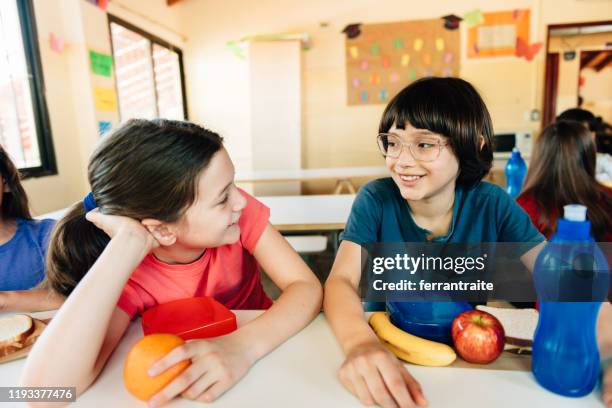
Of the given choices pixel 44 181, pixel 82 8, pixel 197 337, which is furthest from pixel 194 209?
pixel 82 8

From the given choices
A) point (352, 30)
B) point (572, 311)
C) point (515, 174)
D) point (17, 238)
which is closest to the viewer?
point (572, 311)

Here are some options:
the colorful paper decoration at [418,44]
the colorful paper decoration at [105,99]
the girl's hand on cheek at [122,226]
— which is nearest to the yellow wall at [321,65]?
the colorful paper decoration at [418,44]

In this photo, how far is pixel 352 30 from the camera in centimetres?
499

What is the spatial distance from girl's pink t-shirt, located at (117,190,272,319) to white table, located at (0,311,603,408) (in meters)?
0.22

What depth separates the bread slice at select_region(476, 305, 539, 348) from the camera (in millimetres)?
669

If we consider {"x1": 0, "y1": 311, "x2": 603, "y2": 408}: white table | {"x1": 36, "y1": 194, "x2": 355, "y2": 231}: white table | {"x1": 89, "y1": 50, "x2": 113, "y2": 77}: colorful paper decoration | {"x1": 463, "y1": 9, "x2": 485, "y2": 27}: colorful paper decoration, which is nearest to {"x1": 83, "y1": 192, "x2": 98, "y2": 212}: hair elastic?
{"x1": 0, "y1": 311, "x2": 603, "y2": 408}: white table

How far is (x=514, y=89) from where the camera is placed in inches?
189

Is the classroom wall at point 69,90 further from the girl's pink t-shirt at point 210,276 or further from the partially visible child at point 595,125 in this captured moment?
the partially visible child at point 595,125

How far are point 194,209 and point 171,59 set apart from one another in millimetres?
4845

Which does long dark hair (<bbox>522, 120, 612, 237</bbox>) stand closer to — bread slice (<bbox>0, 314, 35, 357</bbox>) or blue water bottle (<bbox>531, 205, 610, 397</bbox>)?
blue water bottle (<bbox>531, 205, 610, 397</bbox>)

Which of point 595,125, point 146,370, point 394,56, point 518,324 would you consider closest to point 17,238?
point 146,370

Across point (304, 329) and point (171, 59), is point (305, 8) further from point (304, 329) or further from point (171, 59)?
point (304, 329)

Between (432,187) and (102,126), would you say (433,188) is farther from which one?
(102,126)

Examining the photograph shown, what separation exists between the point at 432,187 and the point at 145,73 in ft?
13.9
